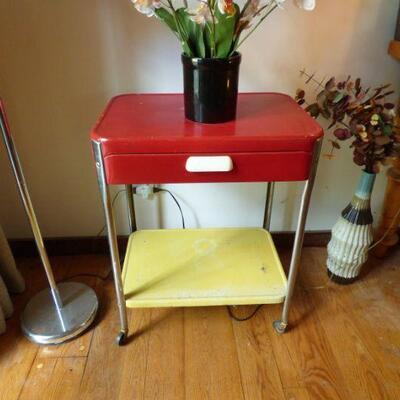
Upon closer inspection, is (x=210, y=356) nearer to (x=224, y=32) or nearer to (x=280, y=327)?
(x=280, y=327)

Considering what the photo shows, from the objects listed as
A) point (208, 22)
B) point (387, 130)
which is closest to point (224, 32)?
point (208, 22)

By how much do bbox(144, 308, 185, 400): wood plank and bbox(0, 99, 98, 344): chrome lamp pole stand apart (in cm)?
22

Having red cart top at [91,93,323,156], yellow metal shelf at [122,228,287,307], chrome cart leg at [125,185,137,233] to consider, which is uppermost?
red cart top at [91,93,323,156]

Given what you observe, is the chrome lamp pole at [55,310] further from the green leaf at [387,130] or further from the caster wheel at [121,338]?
the green leaf at [387,130]

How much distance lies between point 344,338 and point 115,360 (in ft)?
2.32

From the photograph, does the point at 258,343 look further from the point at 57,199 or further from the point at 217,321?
the point at 57,199

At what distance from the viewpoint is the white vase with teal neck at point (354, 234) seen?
1173 mm

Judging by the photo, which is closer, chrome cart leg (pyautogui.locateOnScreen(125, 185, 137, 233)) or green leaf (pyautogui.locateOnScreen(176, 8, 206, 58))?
green leaf (pyautogui.locateOnScreen(176, 8, 206, 58))

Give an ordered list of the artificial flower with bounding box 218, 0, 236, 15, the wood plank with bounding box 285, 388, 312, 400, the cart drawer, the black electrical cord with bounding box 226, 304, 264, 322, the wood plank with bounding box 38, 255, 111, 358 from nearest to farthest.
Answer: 1. the artificial flower with bounding box 218, 0, 236, 15
2. the cart drawer
3. the wood plank with bounding box 285, 388, 312, 400
4. the wood plank with bounding box 38, 255, 111, 358
5. the black electrical cord with bounding box 226, 304, 264, 322

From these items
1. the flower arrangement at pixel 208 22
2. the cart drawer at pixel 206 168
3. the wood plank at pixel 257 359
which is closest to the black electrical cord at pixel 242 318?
the wood plank at pixel 257 359

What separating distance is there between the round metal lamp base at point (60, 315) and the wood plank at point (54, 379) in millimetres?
71

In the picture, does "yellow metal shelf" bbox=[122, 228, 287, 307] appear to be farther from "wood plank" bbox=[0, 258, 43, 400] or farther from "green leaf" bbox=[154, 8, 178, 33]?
"green leaf" bbox=[154, 8, 178, 33]

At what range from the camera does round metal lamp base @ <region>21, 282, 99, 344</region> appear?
1.11m

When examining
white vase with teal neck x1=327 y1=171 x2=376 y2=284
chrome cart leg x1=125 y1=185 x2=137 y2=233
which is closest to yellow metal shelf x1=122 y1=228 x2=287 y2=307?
chrome cart leg x1=125 y1=185 x2=137 y2=233
